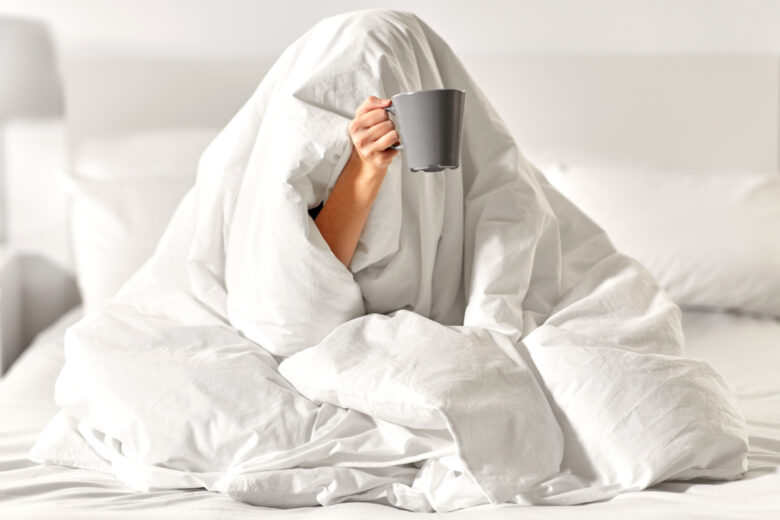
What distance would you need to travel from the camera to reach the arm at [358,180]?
3.83 ft

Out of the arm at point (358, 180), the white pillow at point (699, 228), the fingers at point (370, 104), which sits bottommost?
the white pillow at point (699, 228)

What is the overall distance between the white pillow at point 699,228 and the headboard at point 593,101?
35cm

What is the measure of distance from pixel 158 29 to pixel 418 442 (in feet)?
5.92

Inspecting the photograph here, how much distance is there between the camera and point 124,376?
3.96 ft

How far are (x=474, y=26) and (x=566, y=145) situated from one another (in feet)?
1.32

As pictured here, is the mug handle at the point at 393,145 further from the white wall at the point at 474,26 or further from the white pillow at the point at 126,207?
the white wall at the point at 474,26

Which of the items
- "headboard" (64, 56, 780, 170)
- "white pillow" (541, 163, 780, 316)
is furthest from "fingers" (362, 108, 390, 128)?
"headboard" (64, 56, 780, 170)

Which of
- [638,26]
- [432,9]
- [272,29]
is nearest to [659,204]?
[638,26]

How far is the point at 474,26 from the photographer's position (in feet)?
8.35

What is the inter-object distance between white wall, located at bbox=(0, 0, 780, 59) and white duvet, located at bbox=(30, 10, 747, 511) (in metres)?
1.13

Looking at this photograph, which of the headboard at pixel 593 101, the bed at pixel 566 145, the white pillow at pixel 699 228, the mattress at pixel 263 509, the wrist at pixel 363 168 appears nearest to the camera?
the mattress at pixel 263 509

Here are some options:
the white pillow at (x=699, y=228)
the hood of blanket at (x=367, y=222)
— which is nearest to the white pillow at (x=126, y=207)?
the hood of blanket at (x=367, y=222)

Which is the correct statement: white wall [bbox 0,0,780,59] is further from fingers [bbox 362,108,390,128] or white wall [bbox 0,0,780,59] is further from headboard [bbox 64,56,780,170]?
fingers [bbox 362,108,390,128]

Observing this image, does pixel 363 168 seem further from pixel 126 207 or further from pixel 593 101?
pixel 593 101
